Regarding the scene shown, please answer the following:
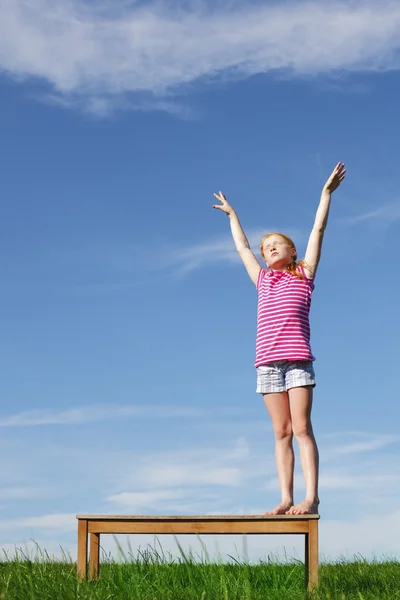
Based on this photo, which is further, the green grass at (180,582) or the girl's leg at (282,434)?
the girl's leg at (282,434)

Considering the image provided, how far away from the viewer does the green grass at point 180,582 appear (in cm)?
577

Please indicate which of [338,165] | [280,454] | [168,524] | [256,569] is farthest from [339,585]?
[338,165]

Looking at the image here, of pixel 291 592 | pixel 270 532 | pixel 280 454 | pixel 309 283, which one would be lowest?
pixel 291 592

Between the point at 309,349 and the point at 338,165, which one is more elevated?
the point at 338,165

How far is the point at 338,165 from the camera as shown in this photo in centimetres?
756

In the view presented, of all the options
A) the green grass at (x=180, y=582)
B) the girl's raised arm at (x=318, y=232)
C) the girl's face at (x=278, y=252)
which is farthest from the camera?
the girl's face at (x=278, y=252)

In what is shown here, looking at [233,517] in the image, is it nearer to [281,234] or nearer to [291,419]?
[291,419]

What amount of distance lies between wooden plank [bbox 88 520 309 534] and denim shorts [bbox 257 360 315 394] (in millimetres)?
1241

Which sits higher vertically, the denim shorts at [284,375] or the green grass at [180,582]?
the denim shorts at [284,375]

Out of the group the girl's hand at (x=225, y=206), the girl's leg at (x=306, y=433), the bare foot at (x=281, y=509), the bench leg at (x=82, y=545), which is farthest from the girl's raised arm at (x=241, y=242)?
the bench leg at (x=82, y=545)

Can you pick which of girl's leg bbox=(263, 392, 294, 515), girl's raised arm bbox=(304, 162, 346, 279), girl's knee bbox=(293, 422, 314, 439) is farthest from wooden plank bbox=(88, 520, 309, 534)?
girl's raised arm bbox=(304, 162, 346, 279)

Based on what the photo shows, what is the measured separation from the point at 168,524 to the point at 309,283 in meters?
2.57

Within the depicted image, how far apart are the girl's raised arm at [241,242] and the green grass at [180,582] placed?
282 cm

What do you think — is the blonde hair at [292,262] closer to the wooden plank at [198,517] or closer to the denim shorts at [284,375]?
the denim shorts at [284,375]
